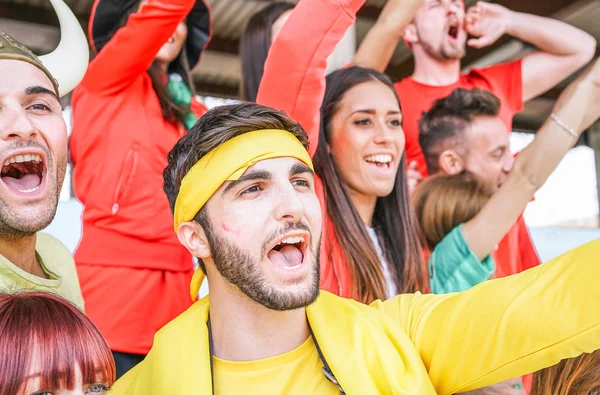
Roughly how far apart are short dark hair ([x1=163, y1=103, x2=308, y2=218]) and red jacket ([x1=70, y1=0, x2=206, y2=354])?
1.97 ft

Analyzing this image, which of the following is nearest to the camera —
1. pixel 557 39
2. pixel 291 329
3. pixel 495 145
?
pixel 291 329

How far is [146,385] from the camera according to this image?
185 centimetres

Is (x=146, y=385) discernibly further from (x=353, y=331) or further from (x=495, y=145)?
(x=495, y=145)

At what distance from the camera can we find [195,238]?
2.04 meters

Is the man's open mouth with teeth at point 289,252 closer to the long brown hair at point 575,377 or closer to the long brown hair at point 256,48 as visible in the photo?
the long brown hair at point 575,377

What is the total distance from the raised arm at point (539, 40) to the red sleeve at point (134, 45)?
1767mm

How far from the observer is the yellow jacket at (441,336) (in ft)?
Answer: 5.07

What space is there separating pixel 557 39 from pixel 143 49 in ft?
7.33

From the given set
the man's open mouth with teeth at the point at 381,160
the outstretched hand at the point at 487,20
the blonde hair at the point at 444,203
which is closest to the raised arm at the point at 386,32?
the man's open mouth with teeth at the point at 381,160

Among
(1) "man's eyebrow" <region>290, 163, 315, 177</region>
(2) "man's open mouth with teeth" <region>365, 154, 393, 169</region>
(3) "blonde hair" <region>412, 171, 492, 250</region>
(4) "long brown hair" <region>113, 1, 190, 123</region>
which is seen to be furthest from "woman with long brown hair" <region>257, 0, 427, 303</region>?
(4) "long brown hair" <region>113, 1, 190, 123</region>

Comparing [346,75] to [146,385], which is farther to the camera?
[346,75]

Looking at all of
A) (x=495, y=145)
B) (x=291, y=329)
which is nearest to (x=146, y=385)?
(x=291, y=329)

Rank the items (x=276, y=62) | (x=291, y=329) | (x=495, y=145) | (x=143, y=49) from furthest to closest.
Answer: (x=495, y=145), (x=143, y=49), (x=276, y=62), (x=291, y=329)

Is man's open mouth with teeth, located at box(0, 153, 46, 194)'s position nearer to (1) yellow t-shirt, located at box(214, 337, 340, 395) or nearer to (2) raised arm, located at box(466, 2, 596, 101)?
(1) yellow t-shirt, located at box(214, 337, 340, 395)
